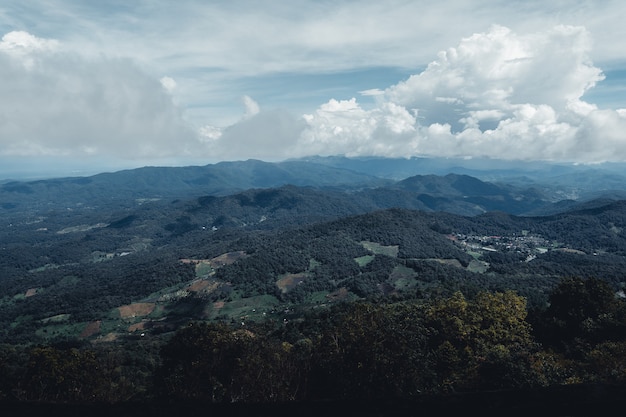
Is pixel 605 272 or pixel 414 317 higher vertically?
pixel 414 317

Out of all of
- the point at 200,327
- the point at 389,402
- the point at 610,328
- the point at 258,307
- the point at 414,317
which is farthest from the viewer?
the point at 258,307

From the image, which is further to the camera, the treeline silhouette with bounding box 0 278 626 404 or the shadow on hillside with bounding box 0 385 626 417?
the treeline silhouette with bounding box 0 278 626 404

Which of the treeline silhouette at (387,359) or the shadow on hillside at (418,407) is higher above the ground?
the shadow on hillside at (418,407)

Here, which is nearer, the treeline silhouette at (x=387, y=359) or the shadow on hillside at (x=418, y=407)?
the shadow on hillside at (x=418, y=407)

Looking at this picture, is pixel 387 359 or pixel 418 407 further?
pixel 387 359

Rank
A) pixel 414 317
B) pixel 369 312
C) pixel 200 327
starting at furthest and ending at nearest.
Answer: pixel 414 317 → pixel 200 327 → pixel 369 312

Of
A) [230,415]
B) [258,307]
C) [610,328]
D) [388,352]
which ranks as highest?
[230,415]

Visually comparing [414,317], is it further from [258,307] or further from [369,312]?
[258,307]

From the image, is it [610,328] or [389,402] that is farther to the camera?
[610,328]

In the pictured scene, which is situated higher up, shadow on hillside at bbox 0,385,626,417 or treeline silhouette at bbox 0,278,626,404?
shadow on hillside at bbox 0,385,626,417

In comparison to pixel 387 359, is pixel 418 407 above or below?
above

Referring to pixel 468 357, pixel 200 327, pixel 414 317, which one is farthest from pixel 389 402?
pixel 414 317
